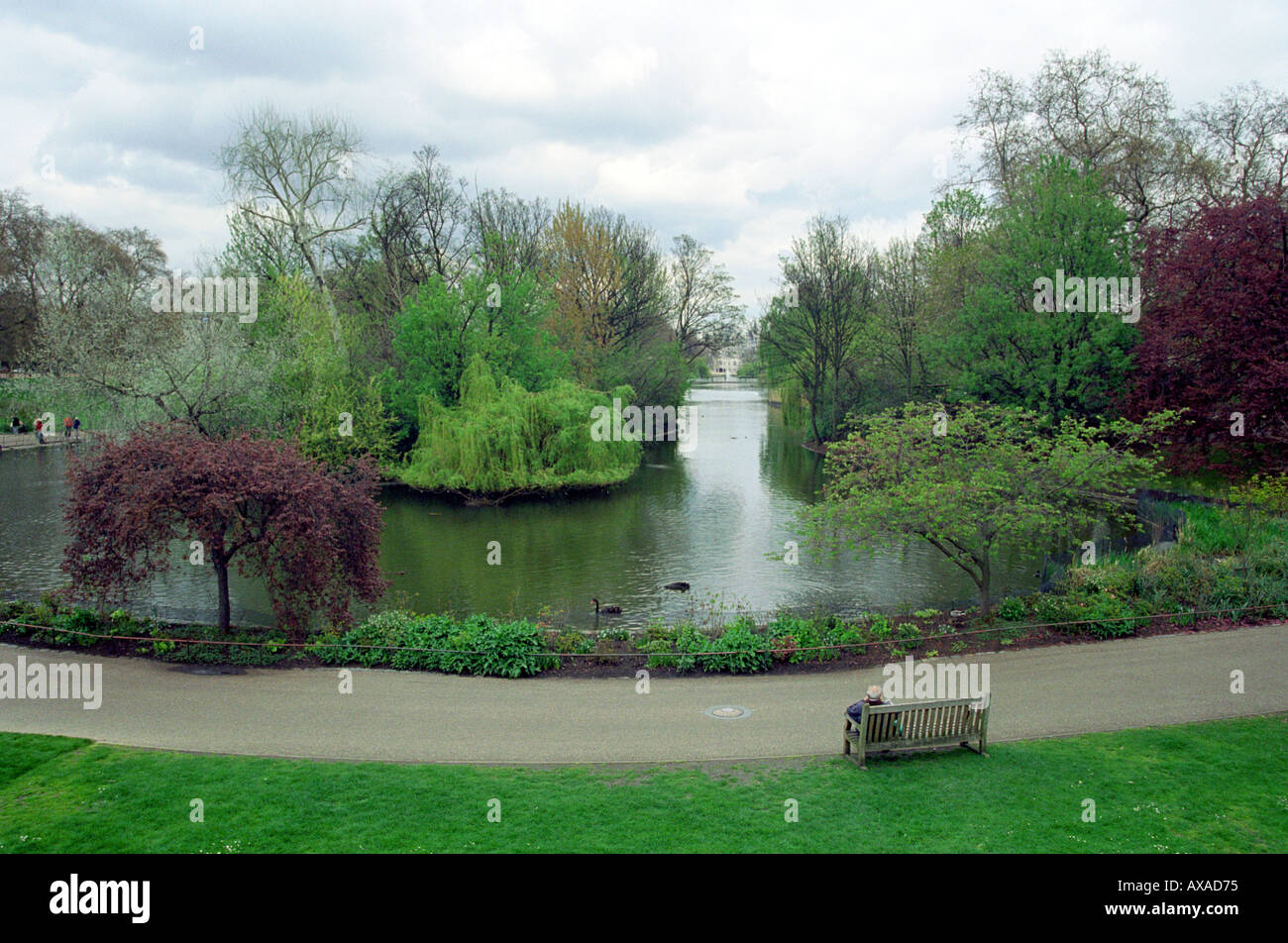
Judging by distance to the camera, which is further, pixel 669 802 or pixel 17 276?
pixel 17 276

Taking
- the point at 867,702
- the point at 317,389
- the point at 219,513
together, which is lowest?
the point at 867,702

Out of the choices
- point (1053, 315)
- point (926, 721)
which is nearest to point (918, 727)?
point (926, 721)

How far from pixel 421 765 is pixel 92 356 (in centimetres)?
2883

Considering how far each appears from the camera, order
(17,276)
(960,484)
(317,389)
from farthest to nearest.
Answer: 1. (17,276)
2. (317,389)
3. (960,484)

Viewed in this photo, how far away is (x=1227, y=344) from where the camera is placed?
86.3ft

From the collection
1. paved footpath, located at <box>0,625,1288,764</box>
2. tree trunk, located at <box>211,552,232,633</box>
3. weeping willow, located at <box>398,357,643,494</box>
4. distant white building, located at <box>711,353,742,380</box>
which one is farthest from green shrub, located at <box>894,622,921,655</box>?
distant white building, located at <box>711,353,742,380</box>

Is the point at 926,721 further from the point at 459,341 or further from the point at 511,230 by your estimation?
the point at 511,230

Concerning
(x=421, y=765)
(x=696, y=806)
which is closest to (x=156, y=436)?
(x=421, y=765)

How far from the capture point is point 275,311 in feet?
124

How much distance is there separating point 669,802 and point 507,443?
1116 inches

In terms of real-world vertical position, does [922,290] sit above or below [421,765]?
above

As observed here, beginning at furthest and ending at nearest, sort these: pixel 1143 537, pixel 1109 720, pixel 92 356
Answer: pixel 92 356 < pixel 1143 537 < pixel 1109 720
